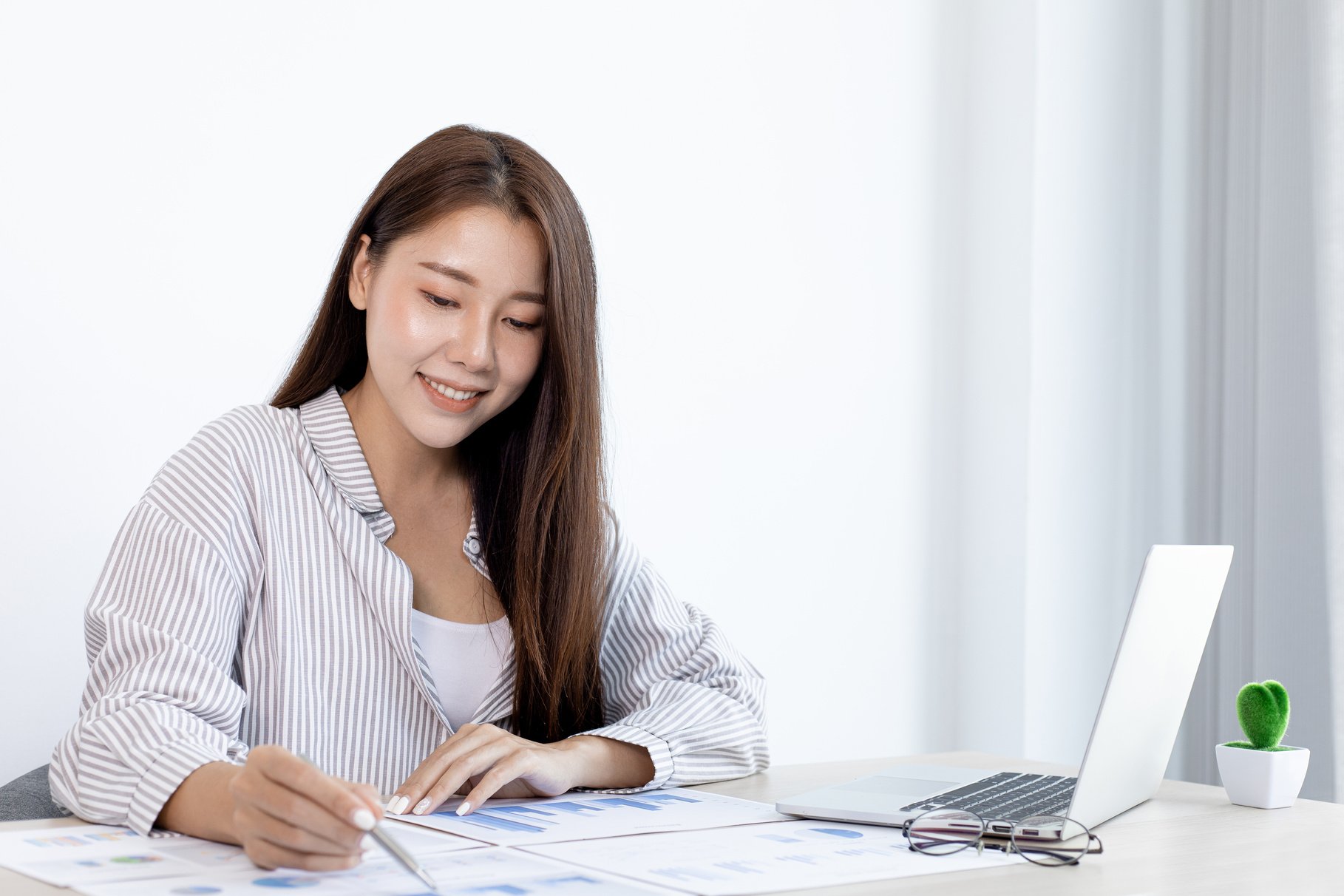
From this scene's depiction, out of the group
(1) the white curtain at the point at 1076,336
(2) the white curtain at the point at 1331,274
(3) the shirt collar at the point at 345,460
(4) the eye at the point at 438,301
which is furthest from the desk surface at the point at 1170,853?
(1) the white curtain at the point at 1076,336

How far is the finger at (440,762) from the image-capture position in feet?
3.56

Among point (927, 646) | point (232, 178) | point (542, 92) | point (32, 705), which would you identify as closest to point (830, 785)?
point (32, 705)

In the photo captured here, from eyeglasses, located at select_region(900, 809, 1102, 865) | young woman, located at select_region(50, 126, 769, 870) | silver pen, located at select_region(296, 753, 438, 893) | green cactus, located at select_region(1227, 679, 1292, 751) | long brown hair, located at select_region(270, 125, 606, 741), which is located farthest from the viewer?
long brown hair, located at select_region(270, 125, 606, 741)

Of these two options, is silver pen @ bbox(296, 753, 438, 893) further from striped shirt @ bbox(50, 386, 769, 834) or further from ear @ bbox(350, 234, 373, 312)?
ear @ bbox(350, 234, 373, 312)

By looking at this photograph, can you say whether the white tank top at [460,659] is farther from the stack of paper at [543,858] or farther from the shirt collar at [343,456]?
the stack of paper at [543,858]

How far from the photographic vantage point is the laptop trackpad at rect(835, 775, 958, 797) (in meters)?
1.22

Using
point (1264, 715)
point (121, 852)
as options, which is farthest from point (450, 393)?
point (1264, 715)

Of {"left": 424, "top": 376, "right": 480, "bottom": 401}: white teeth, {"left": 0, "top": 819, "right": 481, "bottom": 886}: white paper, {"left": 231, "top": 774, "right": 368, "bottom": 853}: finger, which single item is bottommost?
{"left": 0, "top": 819, "right": 481, "bottom": 886}: white paper

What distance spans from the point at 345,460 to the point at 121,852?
1.82ft

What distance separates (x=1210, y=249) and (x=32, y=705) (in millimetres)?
2391

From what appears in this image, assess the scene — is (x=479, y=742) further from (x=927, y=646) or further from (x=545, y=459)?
(x=927, y=646)

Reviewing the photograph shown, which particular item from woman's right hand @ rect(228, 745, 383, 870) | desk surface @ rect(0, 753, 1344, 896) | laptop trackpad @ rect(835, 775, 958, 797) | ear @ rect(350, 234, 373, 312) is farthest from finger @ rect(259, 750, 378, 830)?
ear @ rect(350, 234, 373, 312)

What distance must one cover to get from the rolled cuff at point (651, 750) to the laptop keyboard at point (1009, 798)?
0.26 metres

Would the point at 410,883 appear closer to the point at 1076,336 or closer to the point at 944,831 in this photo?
the point at 944,831
